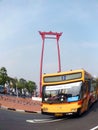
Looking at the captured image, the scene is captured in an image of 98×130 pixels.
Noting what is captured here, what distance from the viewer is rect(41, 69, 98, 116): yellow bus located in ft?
65.1

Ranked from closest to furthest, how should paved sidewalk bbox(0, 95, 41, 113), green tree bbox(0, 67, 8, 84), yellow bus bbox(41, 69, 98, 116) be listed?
yellow bus bbox(41, 69, 98, 116)
paved sidewalk bbox(0, 95, 41, 113)
green tree bbox(0, 67, 8, 84)

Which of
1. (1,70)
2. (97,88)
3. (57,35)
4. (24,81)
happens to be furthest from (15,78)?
(97,88)

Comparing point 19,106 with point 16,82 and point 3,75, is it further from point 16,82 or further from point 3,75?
point 16,82

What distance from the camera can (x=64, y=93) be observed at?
1991 centimetres

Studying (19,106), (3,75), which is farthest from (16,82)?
(19,106)

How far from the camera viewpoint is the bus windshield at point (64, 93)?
19.8 m

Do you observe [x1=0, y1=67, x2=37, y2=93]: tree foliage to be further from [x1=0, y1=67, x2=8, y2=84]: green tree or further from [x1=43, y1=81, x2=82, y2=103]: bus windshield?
[x1=43, y1=81, x2=82, y2=103]: bus windshield

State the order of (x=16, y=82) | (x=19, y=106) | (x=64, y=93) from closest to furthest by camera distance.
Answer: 1. (x=64, y=93)
2. (x=19, y=106)
3. (x=16, y=82)

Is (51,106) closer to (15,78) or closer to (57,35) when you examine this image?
(57,35)

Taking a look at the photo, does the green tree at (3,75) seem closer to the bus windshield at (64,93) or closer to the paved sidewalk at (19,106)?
the paved sidewalk at (19,106)

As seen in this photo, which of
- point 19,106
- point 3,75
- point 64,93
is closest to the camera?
point 64,93

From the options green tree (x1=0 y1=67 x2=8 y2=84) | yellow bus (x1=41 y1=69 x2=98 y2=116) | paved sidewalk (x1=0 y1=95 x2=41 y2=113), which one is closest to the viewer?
yellow bus (x1=41 y1=69 x2=98 y2=116)

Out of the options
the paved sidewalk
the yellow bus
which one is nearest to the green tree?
the paved sidewalk

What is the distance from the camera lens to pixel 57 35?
64.2 m
